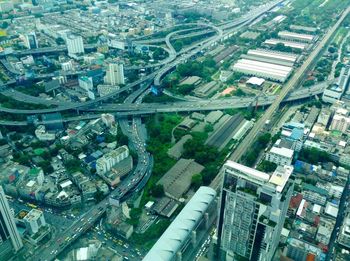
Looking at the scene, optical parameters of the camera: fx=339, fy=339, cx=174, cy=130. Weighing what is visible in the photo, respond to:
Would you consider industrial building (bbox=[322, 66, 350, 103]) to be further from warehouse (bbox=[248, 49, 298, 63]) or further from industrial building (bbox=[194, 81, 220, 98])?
industrial building (bbox=[194, 81, 220, 98])

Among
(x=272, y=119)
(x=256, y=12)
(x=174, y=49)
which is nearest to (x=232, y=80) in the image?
(x=272, y=119)

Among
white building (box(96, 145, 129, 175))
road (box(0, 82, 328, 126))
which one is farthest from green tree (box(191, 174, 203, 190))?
road (box(0, 82, 328, 126))

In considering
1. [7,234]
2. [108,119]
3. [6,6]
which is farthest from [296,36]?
[6,6]

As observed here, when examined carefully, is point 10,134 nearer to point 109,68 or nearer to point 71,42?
point 109,68

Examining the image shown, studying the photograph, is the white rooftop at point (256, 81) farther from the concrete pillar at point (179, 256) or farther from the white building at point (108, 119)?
the concrete pillar at point (179, 256)

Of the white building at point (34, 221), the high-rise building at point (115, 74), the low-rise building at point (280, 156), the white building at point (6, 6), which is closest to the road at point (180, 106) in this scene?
the high-rise building at point (115, 74)

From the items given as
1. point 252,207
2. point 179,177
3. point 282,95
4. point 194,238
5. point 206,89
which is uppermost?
point 252,207

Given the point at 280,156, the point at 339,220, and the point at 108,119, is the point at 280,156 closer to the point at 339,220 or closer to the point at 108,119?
the point at 339,220
